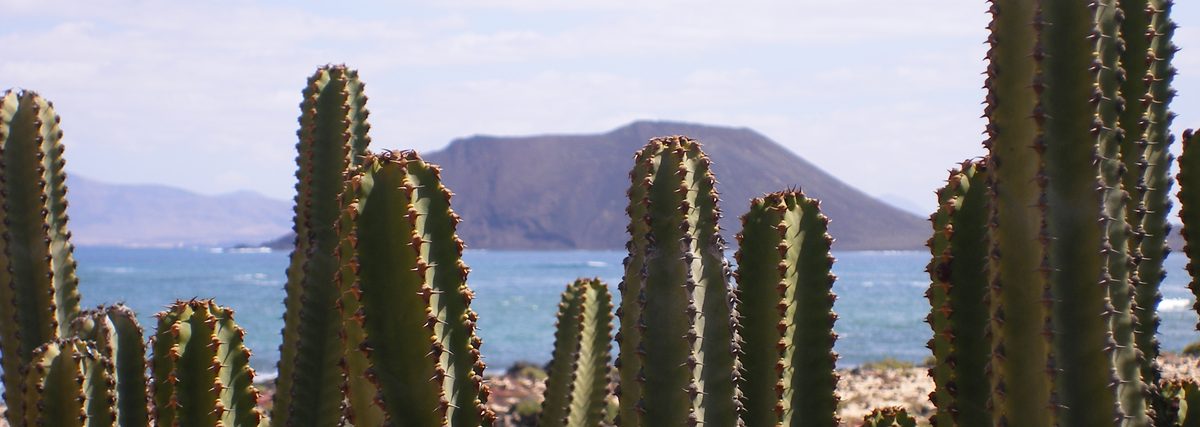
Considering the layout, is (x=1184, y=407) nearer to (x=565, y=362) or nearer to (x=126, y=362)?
(x=565, y=362)

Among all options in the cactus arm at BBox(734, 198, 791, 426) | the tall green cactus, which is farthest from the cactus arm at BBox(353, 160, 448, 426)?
the tall green cactus

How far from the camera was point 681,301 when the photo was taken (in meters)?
3.66

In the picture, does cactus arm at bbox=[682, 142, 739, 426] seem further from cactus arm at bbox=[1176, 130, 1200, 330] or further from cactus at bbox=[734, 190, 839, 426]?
cactus arm at bbox=[1176, 130, 1200, 330]

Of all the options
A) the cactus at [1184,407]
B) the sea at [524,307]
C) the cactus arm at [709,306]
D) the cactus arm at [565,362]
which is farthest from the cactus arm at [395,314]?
the sea at [524,307]

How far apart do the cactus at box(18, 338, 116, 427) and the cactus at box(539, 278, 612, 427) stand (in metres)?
2.57

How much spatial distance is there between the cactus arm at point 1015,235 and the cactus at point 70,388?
11.1 feet

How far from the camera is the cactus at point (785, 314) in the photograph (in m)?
4.01

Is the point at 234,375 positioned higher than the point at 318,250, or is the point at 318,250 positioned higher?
the point at 318,250

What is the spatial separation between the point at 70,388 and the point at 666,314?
2501mm

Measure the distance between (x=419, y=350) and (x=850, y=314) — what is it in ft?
221

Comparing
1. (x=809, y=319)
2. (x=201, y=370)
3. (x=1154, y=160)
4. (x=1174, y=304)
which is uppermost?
(x=1174, y=304)

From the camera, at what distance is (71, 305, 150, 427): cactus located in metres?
5.01

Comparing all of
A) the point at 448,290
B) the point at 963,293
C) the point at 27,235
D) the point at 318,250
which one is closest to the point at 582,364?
the point at 318,250

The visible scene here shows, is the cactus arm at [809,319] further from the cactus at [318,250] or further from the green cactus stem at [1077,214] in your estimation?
the cactus at [318,250]
